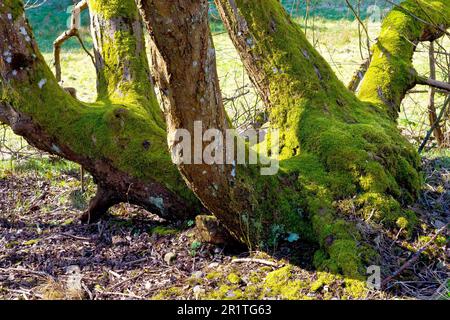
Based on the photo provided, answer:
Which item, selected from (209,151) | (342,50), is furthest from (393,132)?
(342,50)

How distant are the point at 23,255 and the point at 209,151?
1.86m

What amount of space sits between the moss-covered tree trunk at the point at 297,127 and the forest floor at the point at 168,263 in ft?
0.53

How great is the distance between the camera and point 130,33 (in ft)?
16.4

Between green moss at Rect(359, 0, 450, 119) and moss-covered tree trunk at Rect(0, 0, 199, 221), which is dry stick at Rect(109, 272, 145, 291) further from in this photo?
green moss at Rect(359, 0, 450, 119)

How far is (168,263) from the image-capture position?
4.00m

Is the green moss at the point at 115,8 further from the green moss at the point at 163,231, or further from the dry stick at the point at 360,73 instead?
the dry stick at the point at 360,73

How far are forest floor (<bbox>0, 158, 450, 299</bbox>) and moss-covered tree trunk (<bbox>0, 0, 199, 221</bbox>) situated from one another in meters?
0.28

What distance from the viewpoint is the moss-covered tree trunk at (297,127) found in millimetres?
3037

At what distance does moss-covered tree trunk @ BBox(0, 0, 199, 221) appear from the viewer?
4168mm

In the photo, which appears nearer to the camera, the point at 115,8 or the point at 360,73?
the point at 115,8

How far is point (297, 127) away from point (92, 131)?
5.23 ft

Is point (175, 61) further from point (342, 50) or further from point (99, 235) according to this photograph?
point (342, 50)

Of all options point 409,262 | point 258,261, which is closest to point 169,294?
point 258,261

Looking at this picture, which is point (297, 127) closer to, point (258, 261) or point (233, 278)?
point (258, 261)
